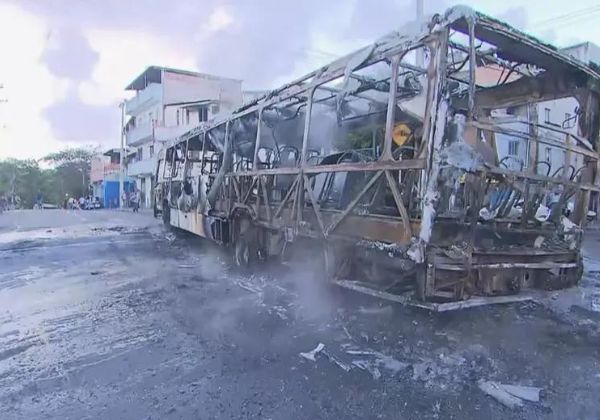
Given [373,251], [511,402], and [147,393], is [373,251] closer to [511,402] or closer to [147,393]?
[511,402]

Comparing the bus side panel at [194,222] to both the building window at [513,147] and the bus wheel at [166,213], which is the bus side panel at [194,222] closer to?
the bus wheel at [166,213]

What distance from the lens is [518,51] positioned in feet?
14.4

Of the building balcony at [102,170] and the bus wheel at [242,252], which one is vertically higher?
the building balcony at [102,170]

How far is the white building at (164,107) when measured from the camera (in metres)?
34.9

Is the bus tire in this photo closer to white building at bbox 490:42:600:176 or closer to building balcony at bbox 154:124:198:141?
white building at bbox 490:42:600:176

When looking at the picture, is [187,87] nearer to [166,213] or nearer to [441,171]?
[166,213]

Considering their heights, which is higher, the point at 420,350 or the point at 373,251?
the point at 373,251

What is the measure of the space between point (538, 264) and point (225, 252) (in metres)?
6.71

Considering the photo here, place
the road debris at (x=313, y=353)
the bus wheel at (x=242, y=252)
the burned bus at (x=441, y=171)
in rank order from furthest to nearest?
1. the bus wheel at (x=242, y=252)
2. the burned bus at (x=441, y=171)
3. the road debris at (x=313, y=353)

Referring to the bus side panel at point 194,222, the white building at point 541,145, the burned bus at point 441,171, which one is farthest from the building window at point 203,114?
the white building at point 541,145

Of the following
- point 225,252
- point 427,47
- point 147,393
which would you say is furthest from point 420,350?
point 225,252

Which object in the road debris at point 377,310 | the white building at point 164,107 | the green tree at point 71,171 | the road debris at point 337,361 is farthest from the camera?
the green tree at point 71,171

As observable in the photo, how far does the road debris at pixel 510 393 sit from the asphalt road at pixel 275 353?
0.07 meters

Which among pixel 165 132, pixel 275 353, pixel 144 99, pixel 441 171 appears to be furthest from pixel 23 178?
pixel 441 171
